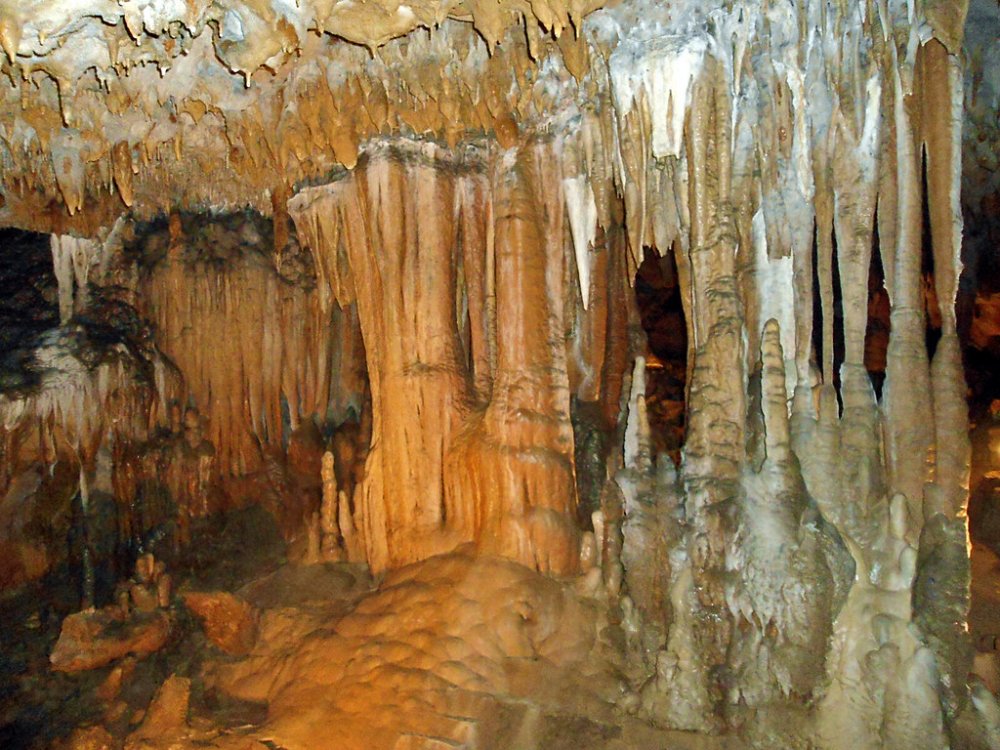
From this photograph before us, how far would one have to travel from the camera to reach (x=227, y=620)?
301 inches

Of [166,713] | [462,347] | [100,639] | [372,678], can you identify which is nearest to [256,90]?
[462,347]

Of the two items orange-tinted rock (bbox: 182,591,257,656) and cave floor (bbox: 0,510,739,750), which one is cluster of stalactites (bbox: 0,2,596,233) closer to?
cave floor (bbox: 0,510,739,750)

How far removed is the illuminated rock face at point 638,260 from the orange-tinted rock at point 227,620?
3.24ft

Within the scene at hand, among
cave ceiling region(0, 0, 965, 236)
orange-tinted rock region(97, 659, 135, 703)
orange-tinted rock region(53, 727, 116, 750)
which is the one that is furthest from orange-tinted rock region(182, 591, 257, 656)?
cave ceiling region(0, 0, 965, 236)

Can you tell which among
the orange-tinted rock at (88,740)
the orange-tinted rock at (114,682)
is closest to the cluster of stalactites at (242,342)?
the orange-tinted rock at (114,682)

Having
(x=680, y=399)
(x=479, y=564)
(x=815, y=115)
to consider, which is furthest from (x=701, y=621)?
(x=680, y=399)

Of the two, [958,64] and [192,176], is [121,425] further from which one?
[958,64]

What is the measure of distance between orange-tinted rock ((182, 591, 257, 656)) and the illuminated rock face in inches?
38.8

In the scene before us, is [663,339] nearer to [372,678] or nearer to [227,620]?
[227,620]

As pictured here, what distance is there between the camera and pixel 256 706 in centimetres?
652

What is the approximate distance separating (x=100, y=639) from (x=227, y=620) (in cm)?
123

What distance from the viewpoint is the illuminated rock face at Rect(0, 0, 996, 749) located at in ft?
16.6

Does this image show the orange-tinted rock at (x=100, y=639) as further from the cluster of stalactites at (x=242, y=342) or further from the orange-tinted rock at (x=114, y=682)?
the cluster of stalactites at (x=242, y=342)

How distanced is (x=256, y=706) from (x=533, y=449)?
308 centimetres
